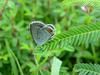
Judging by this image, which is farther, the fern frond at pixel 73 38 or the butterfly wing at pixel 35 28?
the butterfly wing at pixel 35 28

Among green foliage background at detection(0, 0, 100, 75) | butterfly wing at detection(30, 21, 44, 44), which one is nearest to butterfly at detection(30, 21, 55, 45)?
butterfly wing at detection(30, 21, 44, 44)

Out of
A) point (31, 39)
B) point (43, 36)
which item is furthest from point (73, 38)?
point (31, 39)

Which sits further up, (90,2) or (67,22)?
(90,2)

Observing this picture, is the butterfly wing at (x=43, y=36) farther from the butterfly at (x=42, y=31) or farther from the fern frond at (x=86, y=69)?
the fern frond at (x=86, y=69)

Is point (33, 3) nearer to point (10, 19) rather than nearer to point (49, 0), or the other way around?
point (49, 0)

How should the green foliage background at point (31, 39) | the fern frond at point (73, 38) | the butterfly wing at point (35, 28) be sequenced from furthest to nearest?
the green foliage background at point (31, 39)
the butterfly wing at point (35, 28)
the fern frond at point (73, 38)

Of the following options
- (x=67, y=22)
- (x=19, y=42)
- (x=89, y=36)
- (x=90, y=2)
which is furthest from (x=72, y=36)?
(x=67, y=22)

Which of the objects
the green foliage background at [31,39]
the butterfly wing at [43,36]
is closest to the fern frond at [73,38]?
the butterfly wing at [43,36]

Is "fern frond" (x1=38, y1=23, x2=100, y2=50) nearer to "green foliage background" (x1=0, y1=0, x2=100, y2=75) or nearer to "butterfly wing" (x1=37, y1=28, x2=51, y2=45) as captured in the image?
"butterfly wing" (x1=37, y1=28, x2=51, y2=45)
